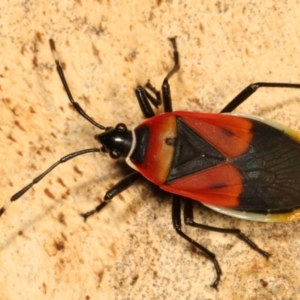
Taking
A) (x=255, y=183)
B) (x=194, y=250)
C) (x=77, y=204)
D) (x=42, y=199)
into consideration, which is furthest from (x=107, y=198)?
(x=255, y=183)

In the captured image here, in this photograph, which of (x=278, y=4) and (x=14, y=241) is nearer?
(x=14, y=241)

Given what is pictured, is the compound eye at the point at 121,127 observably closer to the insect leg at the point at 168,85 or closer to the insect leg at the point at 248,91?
the insect leg at the point at 168,85

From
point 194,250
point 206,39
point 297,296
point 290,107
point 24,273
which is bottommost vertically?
point 297,296

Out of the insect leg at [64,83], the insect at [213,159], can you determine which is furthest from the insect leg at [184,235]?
the insect leg at [64,83]

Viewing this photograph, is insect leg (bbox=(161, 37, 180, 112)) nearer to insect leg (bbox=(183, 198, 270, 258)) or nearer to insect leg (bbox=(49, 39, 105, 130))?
insect leg (bbox=(49, 39, 105, 130))

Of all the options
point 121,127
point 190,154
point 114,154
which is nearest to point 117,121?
point 121,127

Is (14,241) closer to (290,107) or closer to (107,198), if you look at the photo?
(107,198)

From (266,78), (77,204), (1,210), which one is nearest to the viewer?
(1,210)

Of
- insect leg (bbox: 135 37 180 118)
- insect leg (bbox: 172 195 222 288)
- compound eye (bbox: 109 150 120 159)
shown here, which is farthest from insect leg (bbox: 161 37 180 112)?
insect leg (bbox: 172 195 222 288)
